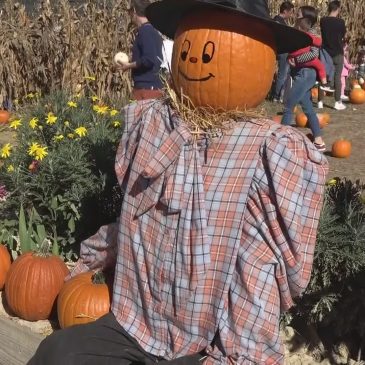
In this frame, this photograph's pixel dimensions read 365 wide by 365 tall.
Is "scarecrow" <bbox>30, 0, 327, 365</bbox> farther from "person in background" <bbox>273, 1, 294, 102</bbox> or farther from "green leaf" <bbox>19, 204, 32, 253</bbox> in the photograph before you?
"person in background" <bbox>273, 1, 294, 102</bbox>

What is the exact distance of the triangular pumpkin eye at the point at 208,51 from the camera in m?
2.37

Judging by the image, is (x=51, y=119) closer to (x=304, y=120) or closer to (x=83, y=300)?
(x=83, y=300)

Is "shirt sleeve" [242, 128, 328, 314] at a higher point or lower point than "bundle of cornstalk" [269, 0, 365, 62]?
higher

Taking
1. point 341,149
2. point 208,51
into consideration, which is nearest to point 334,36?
point 341,149

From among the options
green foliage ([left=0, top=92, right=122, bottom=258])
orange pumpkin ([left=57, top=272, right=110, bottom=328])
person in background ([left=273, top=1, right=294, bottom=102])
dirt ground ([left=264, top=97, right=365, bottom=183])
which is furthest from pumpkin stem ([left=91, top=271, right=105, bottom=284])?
person in background ([left=273, top=1, right=294, bottom=102])

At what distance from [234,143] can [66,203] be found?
65.7 inches

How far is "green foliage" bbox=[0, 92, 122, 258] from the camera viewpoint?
12.2 feet

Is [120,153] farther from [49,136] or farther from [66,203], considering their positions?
[49,136]

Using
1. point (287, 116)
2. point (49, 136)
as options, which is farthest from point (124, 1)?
point (49, 136)

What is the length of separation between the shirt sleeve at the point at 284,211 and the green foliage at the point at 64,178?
62.5 inches

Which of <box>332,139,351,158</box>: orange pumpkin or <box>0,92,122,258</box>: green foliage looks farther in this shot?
<box>332,139,351,158</box>: orange pumpkin

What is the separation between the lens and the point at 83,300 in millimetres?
2967

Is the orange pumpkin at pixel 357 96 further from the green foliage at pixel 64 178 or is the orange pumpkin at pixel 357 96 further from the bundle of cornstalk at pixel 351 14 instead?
the green foliage at pixel 64 178

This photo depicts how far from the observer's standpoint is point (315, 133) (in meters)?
7.31
